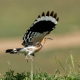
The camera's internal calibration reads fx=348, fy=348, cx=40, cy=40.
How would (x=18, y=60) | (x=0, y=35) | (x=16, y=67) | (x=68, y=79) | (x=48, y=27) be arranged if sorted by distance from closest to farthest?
1. (x=68, y=79)
2. (x=48, y=27)
3. (x=16, y=67)
4. (x=18, y=60)
5. (x=0, y=35)

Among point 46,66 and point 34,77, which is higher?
point 46,66

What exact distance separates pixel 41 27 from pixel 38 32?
111mm

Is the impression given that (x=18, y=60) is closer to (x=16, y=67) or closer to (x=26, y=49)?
(x=16, y=67)

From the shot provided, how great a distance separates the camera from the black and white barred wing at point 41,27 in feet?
19.9

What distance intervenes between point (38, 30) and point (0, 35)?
13.5 m

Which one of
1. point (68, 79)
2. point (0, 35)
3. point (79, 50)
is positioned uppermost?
point (0, 35)

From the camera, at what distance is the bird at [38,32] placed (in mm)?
6055

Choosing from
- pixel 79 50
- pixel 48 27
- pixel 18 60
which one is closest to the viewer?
pixel 48 27

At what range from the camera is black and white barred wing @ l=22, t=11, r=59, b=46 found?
6.05 meters

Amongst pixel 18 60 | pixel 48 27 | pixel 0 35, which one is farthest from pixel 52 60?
pixel 48 27

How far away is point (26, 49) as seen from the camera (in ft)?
20.9

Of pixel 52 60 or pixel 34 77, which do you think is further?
pixel 52 60

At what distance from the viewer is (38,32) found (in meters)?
6.27

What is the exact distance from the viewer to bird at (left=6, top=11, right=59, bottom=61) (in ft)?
19.9
